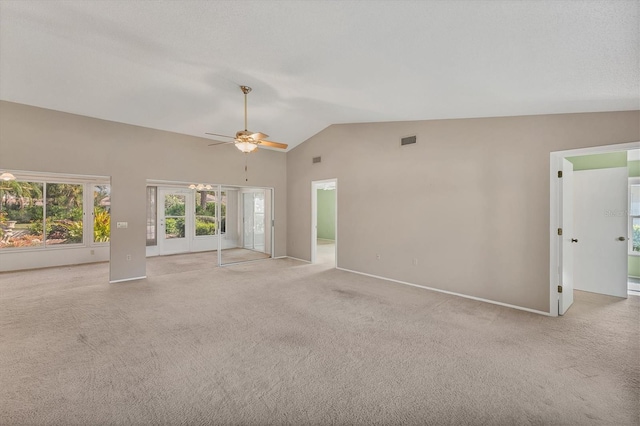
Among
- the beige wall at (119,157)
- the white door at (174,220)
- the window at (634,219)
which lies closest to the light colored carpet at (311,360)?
the beige wall at (119,157)

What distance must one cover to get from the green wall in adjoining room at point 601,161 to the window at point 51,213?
10.9 meters

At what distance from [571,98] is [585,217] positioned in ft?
8.96

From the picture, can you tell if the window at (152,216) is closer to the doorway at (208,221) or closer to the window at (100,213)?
the doorway at (208,221)

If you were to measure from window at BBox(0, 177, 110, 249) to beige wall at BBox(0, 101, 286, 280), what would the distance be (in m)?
2.72

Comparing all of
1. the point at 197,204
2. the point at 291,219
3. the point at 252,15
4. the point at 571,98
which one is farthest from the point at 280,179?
the point at 571,98

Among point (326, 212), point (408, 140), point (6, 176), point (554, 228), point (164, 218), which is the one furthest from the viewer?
point (326, 212)

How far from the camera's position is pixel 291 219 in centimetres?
786

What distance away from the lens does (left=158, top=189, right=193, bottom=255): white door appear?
8.20 meters

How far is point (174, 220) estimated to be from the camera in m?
8.46

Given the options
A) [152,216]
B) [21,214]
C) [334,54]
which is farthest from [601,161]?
[21,214]

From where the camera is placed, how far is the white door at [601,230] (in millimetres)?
4305

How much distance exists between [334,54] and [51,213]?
8.05 m

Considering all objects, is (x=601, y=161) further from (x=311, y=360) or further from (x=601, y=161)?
(x=311, y=360)

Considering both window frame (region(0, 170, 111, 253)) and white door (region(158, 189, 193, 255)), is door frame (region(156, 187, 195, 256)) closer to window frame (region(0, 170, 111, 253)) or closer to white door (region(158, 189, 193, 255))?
white door (region(158, 189, 193, 255))
